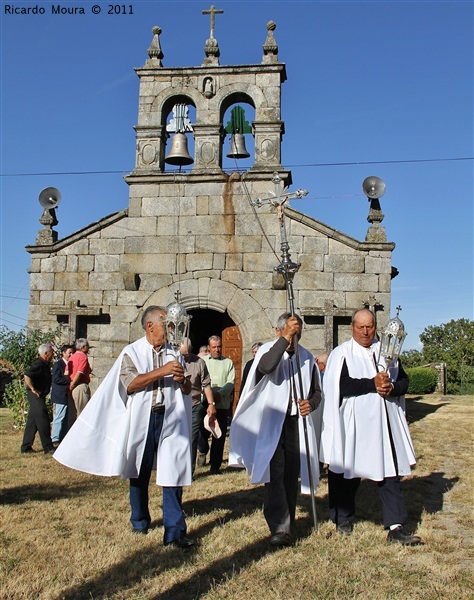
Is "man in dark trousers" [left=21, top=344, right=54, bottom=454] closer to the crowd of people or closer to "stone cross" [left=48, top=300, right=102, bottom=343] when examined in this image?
"stone cross" [left=48, top=300, right=102, bottom=343]

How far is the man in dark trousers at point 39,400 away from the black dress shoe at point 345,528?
5429mm

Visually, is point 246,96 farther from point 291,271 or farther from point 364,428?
point 364,428

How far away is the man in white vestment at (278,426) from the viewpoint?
5527mm

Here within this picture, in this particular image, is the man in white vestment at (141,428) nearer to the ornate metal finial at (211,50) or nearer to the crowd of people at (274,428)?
the crowd of people at (274,428)

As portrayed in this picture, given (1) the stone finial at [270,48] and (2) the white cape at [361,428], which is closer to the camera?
(2) the white cape at [361,428]

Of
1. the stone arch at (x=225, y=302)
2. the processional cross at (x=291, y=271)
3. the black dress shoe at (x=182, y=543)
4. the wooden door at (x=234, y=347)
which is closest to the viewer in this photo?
the black dress shoe at (x=182, y=543)

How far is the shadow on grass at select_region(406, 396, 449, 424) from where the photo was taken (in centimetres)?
1506

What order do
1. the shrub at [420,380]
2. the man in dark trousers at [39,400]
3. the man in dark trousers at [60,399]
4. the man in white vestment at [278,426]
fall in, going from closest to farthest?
the man in white vestment at [278,426] → the man in dark trousers at [39,400] → the man in dark trousers at [60,399] → the shrub at [420,380]

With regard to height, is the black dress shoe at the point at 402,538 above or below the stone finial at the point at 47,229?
below

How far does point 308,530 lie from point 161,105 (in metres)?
9.37

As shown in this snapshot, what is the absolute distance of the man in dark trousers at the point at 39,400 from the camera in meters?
9.92

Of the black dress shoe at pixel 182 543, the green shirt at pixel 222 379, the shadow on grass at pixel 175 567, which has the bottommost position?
the shadow on grass at pixel 175 567

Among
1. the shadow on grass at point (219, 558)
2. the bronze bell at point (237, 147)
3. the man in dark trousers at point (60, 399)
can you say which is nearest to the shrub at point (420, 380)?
the bronze bell at point (237, 147)

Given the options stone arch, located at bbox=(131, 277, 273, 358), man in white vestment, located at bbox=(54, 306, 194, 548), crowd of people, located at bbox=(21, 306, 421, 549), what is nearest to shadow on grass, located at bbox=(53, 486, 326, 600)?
crowd of people, located at bbox=(21, 306, 421, 549)
